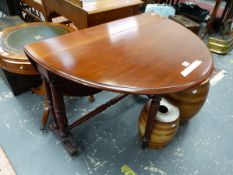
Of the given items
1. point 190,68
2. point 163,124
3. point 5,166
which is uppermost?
point 190,68

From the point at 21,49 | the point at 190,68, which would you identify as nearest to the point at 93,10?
the point at 21,49

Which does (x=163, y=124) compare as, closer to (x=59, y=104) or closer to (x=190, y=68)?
(x=190, y=68)

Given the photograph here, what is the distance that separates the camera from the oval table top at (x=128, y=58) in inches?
29.5

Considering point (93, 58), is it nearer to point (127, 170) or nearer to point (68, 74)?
point (68, 74)

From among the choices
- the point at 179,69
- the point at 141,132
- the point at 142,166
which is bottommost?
the point at 142,166

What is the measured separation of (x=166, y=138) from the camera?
1270mm

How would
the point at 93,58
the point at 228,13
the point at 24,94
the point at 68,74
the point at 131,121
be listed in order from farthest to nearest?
the point at 228,13
the point at 24,94
the point at 131,121
the point at 93,58
the point at 68,74

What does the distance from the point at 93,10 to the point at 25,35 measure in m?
0.59

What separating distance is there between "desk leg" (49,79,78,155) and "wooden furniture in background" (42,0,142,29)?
55cm

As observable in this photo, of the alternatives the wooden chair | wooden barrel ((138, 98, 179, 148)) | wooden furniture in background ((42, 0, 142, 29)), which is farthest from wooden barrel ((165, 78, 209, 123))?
the wooden chair

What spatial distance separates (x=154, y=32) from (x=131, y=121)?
2.51ft

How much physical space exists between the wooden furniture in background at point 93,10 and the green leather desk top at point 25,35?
0.55ft

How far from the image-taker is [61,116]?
1.13m

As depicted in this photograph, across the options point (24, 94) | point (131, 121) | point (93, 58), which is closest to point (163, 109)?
point (131, 121)
